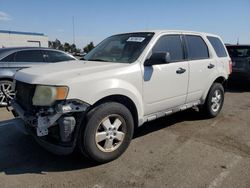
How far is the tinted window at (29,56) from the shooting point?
762 centimetres

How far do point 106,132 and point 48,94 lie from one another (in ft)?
3.03

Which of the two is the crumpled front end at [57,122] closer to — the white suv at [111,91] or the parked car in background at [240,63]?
the white suv at [111,91]

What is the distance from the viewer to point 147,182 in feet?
11.0

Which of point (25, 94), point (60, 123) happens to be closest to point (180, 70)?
point (60, 123)

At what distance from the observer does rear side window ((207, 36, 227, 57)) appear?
6.05 meters

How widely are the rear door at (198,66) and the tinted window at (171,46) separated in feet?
0.75

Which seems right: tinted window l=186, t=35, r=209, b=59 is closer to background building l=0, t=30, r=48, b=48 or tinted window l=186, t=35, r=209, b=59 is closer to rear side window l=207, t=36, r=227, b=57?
rear side window l=207, t=36, r=227, b=57

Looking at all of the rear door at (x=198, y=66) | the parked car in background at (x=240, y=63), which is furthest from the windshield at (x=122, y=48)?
the parked car in background at (x=240, y=63)

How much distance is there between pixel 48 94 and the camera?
3.45 metres

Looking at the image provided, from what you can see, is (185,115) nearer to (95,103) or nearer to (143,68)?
(143,68)

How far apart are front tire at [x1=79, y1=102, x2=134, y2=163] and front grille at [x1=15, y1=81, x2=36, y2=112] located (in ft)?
2.60

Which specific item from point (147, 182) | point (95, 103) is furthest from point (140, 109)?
point (147, 182)

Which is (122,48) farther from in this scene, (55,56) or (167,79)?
(55,56)

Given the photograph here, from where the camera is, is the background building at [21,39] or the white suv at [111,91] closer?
the white suv at [111,91]
